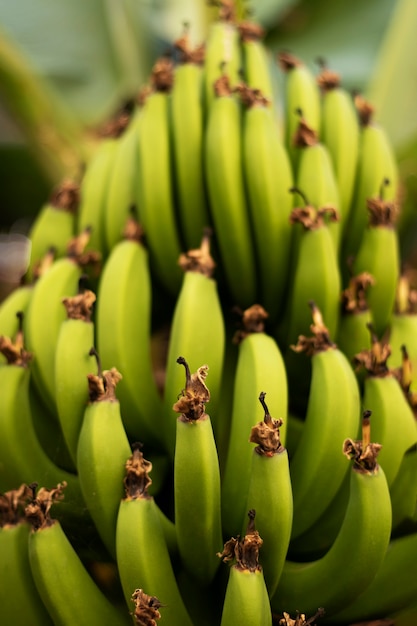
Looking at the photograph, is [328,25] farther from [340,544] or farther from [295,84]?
[340,544]

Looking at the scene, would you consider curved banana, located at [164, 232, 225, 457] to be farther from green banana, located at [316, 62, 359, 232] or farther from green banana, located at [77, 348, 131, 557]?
green banana, located at [316, 62, 359, 232]

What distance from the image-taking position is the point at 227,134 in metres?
1.53

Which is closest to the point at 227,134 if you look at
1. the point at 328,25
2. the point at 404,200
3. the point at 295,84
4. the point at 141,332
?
the point at 295,84

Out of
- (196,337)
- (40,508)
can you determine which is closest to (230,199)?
(196,337)

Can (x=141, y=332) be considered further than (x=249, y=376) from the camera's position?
Yes

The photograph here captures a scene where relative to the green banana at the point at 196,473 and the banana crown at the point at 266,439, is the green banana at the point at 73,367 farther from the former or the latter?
the banana crown at the point at 266,439

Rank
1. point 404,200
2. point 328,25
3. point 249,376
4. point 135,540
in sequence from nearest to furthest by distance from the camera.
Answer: point 135,540, point 249,376, point 404,200, point 328,25

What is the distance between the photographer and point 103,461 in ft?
3.82

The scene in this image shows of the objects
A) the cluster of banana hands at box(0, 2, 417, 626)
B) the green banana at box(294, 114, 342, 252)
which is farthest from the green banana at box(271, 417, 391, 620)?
the green banana at box(294, 114, 342, 252)

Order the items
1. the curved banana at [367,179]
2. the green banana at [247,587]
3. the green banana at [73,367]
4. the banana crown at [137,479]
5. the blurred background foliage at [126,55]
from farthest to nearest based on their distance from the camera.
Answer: the blurred background foliage at [126,55], the curved banana at [367,179], the green banana at [73,367], the banana crown at [137,479], the green banana at [247,587]

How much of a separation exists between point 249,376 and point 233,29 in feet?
3.21

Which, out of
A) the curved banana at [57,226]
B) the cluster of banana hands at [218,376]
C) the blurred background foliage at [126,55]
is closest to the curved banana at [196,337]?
the cluster of banana hands at [218,376]

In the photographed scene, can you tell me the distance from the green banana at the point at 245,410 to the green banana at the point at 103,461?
18 centimetres

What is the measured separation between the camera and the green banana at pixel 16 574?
115 cm
